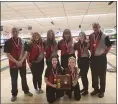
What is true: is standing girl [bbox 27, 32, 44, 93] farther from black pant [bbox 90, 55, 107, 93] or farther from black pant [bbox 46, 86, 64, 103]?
black pant [bbox 90, 55, 107, 93]

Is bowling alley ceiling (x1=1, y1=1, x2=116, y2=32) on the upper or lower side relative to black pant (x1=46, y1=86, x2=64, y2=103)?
upper

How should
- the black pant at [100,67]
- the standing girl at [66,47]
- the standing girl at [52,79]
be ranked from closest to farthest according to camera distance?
the standing girl at [52,79] → the black pant at [100,67] → the standing girl at [66,47]

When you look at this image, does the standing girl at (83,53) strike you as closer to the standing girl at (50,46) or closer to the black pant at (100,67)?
the black pant at (100,67)

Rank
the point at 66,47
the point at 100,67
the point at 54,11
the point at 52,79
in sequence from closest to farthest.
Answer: the point at 52,79 → the point at 100,67 → the point at 66,47 → the point at 54,11

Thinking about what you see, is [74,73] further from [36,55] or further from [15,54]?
[15,54]

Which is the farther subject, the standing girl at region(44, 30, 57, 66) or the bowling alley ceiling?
the bowling alley ceiling

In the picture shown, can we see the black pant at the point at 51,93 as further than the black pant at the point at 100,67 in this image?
No

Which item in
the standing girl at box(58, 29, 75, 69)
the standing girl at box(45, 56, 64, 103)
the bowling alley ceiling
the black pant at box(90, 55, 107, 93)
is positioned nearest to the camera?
the standing girl at box(45, 56, 64, 103)

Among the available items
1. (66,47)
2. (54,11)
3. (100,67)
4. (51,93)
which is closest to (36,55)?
(66,47)

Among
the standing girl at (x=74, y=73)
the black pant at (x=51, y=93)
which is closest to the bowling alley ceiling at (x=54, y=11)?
the standing girl at (x=74, y=73)

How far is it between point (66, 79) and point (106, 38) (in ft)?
3.50

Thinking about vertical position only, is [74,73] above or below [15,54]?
below

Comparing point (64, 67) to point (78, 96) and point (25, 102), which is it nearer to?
point (78, 96)

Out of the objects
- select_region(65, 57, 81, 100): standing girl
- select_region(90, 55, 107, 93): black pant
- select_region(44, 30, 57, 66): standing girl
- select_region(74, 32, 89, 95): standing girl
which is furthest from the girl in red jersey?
select_region(90, 55, 107, 93): black pant
